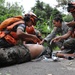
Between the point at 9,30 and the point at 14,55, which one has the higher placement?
the point at 9,30

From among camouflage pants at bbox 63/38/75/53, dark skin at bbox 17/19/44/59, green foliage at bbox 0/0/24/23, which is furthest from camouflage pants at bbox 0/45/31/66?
green foliage at bbox 0/0/24/23

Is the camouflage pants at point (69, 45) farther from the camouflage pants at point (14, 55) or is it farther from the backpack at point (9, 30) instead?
the backpack at point (9, 30)

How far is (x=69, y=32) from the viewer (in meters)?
6.43

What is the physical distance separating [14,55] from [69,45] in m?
1.64

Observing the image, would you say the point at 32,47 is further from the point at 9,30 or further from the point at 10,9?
the point at 10,9

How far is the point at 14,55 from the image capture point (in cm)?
522

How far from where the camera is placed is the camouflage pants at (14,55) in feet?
16.5

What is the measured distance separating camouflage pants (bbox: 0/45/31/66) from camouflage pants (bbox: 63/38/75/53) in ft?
3.87

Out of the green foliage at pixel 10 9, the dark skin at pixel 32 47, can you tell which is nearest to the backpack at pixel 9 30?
the dark skin at pixel 32 47

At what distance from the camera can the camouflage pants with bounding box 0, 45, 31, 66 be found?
503 cm

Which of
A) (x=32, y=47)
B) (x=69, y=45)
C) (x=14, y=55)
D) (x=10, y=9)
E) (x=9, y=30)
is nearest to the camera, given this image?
(x=14, y=55)

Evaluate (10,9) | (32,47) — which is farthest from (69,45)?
(10,9)

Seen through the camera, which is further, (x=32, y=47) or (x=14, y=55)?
(x=32, y=47)

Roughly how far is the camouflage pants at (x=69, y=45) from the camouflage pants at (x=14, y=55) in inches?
46.5
